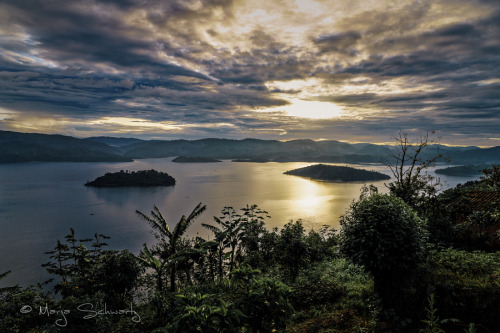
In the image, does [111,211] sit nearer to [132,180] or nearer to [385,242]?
[132,180]

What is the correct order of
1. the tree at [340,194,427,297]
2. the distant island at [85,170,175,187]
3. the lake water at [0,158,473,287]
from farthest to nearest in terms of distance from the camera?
the distant island at [85,170,175,187] < the lake water at [0,158,473,287] < the tree at [340,194,427,297]

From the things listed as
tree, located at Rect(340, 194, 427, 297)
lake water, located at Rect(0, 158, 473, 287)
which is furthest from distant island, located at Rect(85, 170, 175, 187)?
tree, located at Rect(340, 194, 427, 297)

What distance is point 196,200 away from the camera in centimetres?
11644

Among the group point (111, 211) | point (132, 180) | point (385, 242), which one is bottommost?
point (111, 211)

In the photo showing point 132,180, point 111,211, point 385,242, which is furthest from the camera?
point 132,180

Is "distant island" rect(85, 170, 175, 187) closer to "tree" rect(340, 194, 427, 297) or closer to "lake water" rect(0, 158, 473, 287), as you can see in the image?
"lake water" rect(0, 158, 473, 287)

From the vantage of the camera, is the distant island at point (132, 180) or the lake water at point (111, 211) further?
the distant island at point (132, 180)

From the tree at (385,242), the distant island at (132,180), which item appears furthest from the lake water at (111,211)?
the tree at (385,242)

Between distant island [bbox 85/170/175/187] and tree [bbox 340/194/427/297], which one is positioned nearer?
tree [bbox 340/194/427/297]

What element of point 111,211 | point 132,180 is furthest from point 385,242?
point 132,180

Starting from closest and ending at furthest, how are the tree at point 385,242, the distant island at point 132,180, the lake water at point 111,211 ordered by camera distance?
1. the tree at point 385,242
2. the lake water at point 111,211
3. the distant island at point 132,180

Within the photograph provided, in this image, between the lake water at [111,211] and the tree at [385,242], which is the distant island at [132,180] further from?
the tree at [385,242]

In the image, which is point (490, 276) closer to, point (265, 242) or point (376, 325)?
point (376, 325)

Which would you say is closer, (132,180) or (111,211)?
(111,211)
